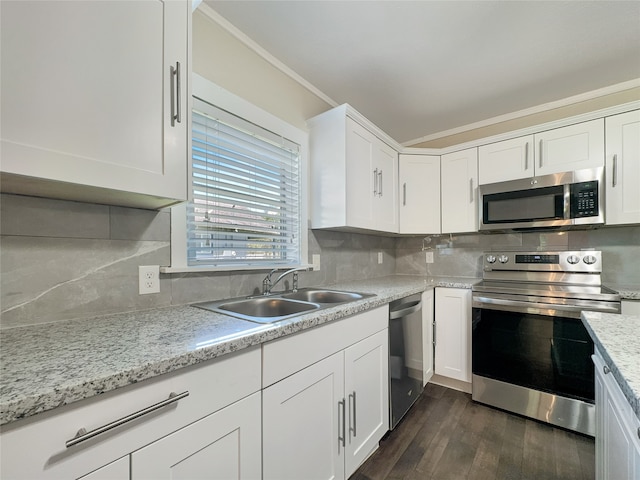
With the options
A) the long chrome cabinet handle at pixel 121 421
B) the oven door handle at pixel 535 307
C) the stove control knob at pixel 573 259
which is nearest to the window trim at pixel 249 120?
the long chrome cabinet handle at pixel 121 421

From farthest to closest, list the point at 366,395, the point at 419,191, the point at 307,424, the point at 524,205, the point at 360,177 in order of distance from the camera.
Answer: the point at 419,191 → the point at 524,205 → the point at 360,177 → the point at 366,395 → the point at 307,424

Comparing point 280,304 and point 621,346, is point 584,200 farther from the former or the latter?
point 280,304

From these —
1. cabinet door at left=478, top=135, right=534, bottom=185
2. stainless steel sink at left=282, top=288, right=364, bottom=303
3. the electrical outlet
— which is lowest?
stainless steel sink at left=282, top=288, right=364, bottom=303

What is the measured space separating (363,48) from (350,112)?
383 mm

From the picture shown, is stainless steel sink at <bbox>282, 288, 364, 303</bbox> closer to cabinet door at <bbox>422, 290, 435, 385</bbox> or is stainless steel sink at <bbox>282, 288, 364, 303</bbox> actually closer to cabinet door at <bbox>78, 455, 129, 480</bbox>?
cabinet door at <bbox>422, 290, 435, 385</bbox>

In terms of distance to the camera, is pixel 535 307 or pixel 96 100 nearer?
pixel 96 100

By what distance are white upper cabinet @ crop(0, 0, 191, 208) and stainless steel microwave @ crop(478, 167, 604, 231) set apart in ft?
7.80

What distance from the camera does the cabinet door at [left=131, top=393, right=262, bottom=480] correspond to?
689mm

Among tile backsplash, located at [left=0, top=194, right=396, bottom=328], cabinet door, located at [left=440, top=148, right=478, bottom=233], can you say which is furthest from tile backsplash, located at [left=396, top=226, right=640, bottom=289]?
tile backsplash, located at [left=0, top=194, right=396, bottom=328]

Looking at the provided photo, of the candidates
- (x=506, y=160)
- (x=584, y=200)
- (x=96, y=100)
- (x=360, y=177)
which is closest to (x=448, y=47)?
(x=360, y=177)

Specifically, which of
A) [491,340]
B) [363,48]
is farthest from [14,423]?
[491,340]

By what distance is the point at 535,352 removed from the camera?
75.2 inches

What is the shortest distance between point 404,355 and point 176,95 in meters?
1.91

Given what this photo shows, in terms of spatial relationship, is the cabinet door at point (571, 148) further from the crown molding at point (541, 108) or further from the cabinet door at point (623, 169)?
the crown molding at point (541, 108)
